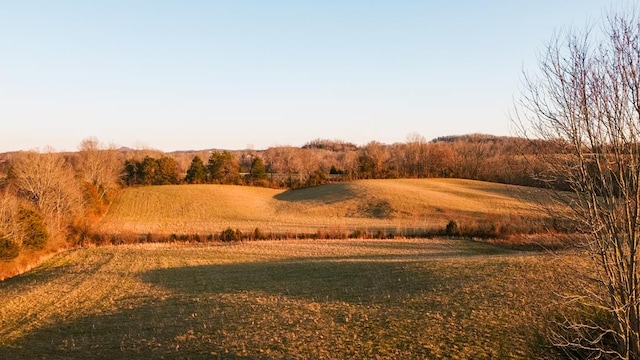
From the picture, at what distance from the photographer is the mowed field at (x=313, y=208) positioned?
176 feet

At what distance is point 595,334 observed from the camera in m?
11.9

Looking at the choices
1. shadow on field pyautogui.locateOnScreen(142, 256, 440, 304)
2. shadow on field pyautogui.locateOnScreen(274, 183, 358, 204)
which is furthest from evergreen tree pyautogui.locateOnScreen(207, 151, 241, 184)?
shadow on field pyautogui.locateOnScreen(142, 256, 440, 304)

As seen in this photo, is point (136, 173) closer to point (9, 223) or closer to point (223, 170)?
point (223, 170)

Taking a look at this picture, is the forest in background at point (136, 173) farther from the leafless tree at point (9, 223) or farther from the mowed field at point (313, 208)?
the mowed field at point (313, 208)

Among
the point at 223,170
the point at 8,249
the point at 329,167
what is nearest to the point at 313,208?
the point at 223,170

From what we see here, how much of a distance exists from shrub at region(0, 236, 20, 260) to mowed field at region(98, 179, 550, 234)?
15.6 m

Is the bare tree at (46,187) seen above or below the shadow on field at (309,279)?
above

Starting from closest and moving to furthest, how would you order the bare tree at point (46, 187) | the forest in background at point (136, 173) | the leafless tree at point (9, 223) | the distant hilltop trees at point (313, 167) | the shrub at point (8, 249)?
1. the shrub at point (8, 249)
2. the leafless tree at point (9, 223)
3. the forest in background at point (136, 173)
4. the bare tree at point (46, 187)
5. the distant hilltop trees at point (313, 167)

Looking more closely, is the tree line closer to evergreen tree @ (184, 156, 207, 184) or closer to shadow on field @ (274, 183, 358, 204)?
evergreen tree @ (184, 156, 207, 184)

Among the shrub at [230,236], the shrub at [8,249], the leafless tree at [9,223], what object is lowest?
the shrub at [230,236]

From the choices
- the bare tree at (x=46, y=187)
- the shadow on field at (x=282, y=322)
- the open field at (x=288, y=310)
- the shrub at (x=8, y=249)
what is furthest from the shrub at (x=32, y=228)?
the shadow on field at (x=282, y=322)

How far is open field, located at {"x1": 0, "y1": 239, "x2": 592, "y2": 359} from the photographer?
522 inches

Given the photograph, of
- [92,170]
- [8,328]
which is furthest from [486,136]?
[8,328]

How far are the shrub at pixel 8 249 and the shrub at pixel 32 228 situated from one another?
2.74 meters
